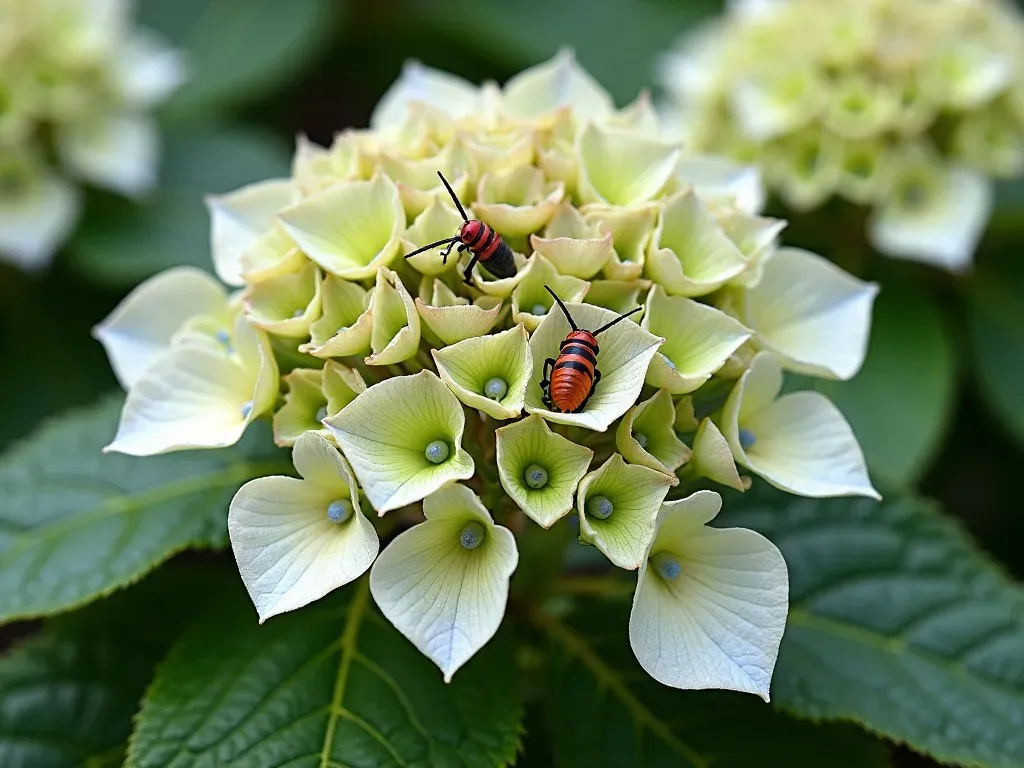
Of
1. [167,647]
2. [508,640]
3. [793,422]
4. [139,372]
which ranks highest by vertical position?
[793,422]

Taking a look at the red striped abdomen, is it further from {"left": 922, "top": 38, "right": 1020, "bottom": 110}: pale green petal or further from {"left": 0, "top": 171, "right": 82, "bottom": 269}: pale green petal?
{"left": 0, "top": 171, "right": 82, "bottom": 269}: pale green petal

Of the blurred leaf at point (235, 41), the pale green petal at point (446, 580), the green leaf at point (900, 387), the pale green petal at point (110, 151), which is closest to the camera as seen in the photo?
the pale green petal at point (446, 580)

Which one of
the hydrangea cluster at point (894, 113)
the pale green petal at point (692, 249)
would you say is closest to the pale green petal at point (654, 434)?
the pale green petal at point (692, 249)

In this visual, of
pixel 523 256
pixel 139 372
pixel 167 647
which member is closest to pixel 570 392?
pixel 523 256

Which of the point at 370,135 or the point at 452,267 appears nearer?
the point at 452,267

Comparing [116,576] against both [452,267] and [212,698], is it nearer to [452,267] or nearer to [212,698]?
[212,698]

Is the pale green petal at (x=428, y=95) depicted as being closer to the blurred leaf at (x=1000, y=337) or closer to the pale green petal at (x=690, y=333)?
the pale green petal at (x=690, y=333)

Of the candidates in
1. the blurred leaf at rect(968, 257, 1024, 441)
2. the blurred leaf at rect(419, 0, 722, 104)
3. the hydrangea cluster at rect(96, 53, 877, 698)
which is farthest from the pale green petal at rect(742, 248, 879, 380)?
the blurred leaf at rect(419, 0, 722, 104)

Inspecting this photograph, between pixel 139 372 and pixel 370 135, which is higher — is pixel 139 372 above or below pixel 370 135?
below
